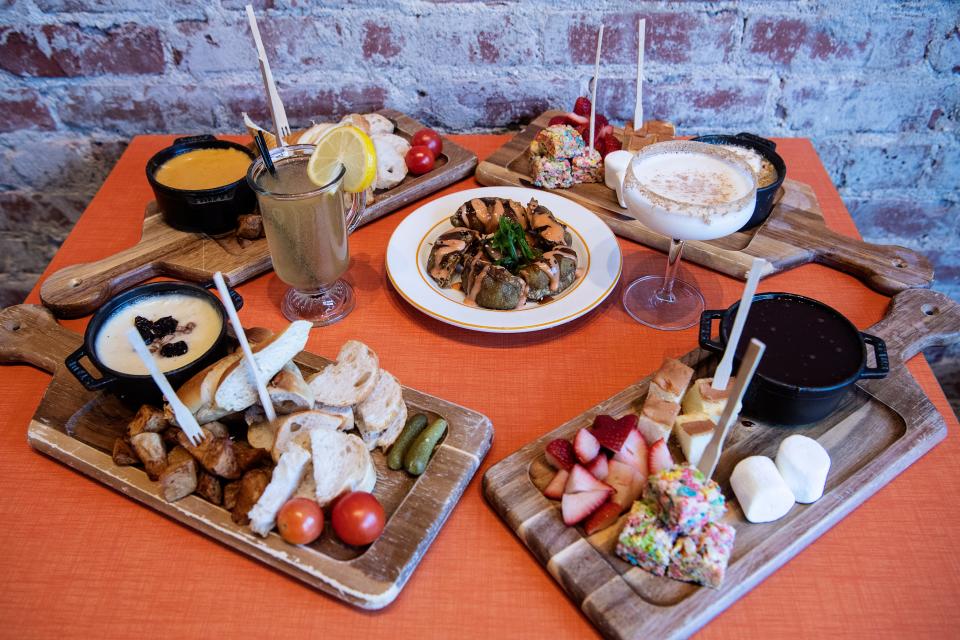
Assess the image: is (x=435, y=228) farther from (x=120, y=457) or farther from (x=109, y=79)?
(x=109, y=79)

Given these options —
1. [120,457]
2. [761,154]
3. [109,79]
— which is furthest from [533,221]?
[109,79]

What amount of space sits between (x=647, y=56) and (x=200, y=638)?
2158 millimetres

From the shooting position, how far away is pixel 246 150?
6.55ft

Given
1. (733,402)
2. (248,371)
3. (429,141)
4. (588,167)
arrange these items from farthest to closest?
(429,141)
(588,167)
(248,371)
(733,402)

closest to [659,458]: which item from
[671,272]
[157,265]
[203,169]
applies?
[671,272]

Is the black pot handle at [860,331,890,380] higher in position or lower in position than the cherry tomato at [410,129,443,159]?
lower

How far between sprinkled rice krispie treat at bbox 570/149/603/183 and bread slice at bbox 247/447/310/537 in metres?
1.24

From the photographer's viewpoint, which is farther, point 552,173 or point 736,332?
point 552,173

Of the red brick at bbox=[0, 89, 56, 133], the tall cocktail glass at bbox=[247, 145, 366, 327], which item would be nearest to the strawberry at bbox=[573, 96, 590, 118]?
the tall cocktail glass at bbox=[247, 145, 366, 327]

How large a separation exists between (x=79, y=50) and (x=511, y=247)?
1674 millimetres

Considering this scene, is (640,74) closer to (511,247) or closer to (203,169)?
(511,247)

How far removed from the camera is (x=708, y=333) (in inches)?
55.7

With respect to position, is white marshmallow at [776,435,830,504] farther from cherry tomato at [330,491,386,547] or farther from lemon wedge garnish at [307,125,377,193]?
lemon wedge garnish at [307,125,377,193]

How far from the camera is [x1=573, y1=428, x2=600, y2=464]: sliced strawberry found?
1.27 m
